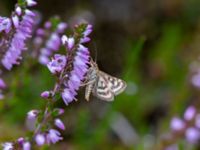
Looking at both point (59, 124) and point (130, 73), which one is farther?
point (130, 73)

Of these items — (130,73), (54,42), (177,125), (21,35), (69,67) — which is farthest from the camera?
(130,73)

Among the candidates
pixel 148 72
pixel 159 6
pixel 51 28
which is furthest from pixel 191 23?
pixel 51 28

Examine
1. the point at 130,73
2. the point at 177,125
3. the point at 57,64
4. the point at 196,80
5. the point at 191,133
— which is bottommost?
the point at 57,64

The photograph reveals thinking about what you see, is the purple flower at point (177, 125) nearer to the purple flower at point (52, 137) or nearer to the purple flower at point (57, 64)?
the purple flower at point (52, 137)

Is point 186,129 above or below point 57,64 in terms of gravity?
above

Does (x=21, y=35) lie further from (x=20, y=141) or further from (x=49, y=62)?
(x=20, y=141)

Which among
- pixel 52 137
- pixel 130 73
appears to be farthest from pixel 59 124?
pixel 130 73
